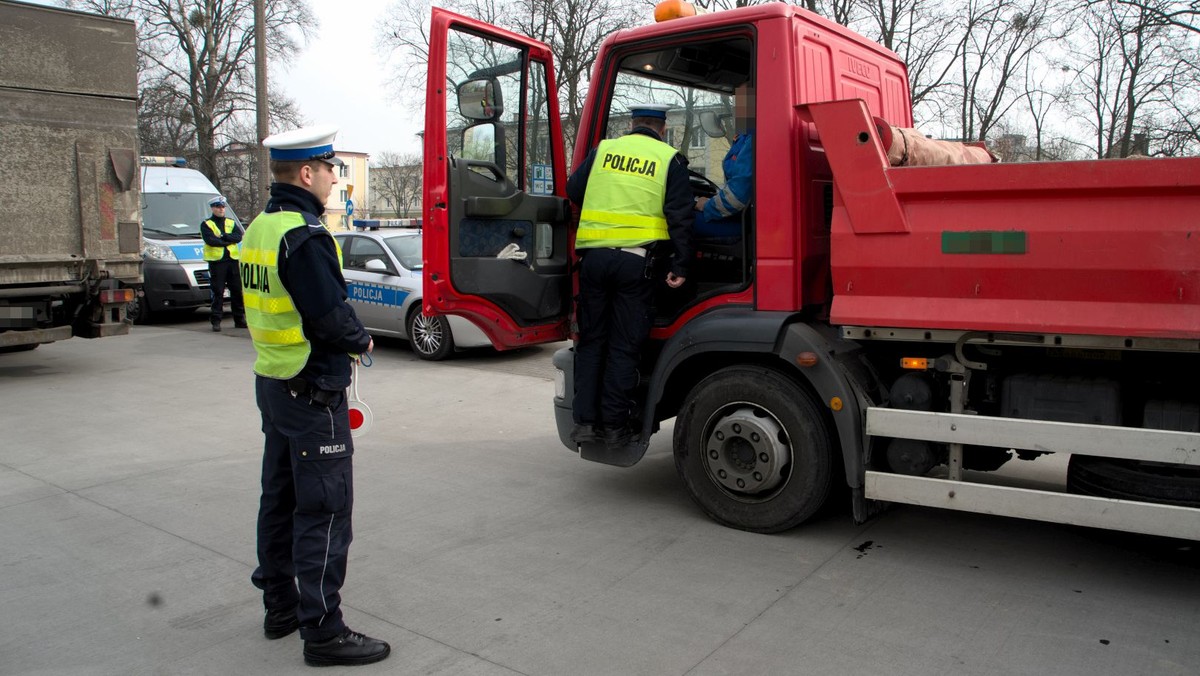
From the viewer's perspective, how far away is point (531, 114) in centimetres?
539

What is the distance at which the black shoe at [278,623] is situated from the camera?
364cm

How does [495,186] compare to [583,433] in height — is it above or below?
above

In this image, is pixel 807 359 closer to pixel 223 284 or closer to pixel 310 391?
pixel 310 391

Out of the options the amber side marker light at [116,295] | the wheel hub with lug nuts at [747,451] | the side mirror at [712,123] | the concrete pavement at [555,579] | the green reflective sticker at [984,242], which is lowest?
the concrete pavement at [555,579]

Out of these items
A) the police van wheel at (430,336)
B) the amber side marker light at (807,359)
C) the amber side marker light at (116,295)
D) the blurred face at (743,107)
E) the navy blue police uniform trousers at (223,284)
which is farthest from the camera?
the navy blue police uniform trousers at (223,284)

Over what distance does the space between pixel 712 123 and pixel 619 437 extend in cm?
175

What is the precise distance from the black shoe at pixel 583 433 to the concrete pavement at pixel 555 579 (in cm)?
45

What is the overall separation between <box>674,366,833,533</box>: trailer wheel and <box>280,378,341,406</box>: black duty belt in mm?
2016

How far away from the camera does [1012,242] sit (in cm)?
379

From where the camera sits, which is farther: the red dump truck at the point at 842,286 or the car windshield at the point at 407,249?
the car windshield at the point at 407,249

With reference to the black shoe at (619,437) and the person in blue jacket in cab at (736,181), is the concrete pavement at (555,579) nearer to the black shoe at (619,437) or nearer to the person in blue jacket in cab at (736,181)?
the black shoe at (619,437)

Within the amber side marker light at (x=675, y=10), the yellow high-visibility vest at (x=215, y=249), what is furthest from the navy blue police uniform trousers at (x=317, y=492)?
the yellow high-visibility vest at (x=215, y=249)

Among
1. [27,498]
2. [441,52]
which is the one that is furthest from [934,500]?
[27,498]

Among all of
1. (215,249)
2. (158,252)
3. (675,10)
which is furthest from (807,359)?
(158,252)
